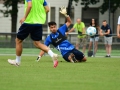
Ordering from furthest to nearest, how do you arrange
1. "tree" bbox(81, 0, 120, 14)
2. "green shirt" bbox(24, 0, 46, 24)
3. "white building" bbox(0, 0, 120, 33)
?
"white building" bbox(0, 0, 120, 33)
"tree" bbox(81, 0, 120, 14)
"green shirt" bbox(24, 0, 46, 24)

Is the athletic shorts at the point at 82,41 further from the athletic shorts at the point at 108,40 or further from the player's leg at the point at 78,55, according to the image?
the player's leg at the point at 78,55

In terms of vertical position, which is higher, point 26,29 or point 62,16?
point 62,16

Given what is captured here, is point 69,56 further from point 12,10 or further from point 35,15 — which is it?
point 12,10

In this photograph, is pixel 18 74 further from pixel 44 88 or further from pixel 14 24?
pixel 14 24

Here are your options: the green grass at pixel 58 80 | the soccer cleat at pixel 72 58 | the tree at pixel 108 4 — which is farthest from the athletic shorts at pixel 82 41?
the tree at pixel 108 4

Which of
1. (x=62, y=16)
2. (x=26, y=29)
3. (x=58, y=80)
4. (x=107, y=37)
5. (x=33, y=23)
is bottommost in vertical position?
(x=58, y=80)

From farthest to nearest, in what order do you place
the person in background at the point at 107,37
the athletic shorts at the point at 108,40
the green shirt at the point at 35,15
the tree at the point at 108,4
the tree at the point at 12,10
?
the tree at the point at 108,4 → the tree at the point at 12,10 → the athletic shorts at the point at 108,40 → the person in background at the point at 107,37 → the green shirt at the point at 35,15

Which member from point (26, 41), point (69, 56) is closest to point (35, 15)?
point (69, 56)

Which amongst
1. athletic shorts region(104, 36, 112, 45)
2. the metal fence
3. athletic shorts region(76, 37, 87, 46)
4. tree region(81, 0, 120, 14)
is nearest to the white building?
tree region(81, 0, 120, 14)

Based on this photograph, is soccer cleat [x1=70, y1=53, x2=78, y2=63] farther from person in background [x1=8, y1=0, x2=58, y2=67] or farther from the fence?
the fence

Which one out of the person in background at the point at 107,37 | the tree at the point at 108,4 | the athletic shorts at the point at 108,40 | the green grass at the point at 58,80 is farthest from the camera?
the tree at the point at 108,4

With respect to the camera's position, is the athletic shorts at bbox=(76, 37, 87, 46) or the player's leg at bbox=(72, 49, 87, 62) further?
the athletic shorts at bbox=(76, 37, 87, 46)

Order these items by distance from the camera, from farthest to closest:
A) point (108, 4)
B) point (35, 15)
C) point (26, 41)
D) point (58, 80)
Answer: point (108, 4) < point (26, 41) < point (35, 15) < point (58, 80)

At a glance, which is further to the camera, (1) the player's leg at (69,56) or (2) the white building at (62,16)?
(2) the white building at (62,16)
